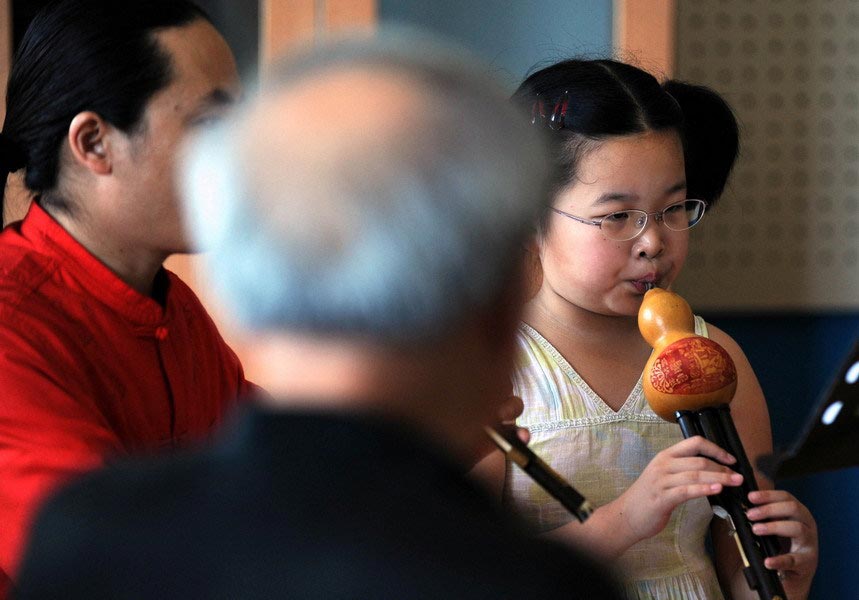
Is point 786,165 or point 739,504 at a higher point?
point 786,165

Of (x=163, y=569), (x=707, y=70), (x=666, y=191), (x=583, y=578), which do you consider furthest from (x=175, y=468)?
(x=707, y=70)

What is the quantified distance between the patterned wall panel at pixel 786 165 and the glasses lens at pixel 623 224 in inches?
37.9

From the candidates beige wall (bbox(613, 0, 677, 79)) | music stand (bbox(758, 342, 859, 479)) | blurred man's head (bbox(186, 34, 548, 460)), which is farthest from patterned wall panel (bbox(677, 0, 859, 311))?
blurred man's head (bbox(186, 34, 548, 460))

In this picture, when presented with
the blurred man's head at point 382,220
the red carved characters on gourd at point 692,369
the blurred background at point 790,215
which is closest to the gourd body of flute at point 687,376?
the red carved characters on gourd at point 692,369

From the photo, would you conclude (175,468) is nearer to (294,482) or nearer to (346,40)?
(294,482)

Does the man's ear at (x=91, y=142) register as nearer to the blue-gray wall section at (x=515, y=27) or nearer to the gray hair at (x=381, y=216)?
the gray hair at (x=381, y=216)

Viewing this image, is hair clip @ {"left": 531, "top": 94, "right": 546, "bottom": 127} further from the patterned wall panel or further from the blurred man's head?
the patterned wall panel

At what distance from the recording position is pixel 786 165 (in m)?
2.08

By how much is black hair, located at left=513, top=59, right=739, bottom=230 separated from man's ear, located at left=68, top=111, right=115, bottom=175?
0.40 m

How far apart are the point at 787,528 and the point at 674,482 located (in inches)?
3.8

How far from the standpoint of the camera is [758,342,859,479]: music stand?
83cm

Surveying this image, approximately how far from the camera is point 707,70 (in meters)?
2.04

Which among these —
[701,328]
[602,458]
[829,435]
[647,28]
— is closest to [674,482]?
[829,435]

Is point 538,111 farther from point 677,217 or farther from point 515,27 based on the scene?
point 515,27
